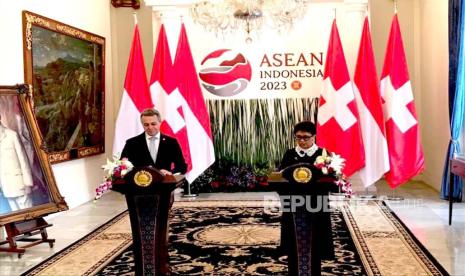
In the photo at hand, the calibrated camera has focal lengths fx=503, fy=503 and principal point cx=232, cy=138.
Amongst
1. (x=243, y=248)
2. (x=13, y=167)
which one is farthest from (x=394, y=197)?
(x=13, y=167)

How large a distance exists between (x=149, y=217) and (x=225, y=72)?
5.62 m

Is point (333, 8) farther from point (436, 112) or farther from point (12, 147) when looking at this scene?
point (12, 147)

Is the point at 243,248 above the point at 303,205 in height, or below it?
below

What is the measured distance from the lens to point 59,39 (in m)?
7.31

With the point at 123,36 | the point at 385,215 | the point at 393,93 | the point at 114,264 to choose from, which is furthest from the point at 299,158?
the point at 123,36

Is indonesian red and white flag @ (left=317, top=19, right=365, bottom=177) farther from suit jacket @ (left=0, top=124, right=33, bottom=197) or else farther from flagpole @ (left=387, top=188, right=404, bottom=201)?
suit jacket @ (left=0, top=124, right=33, bottom=197)

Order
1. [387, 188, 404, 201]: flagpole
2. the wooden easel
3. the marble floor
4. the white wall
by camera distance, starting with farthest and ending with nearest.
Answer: [387, 188, 404, 201]: flagpole, the white wall, the wooden easel, the marble floor

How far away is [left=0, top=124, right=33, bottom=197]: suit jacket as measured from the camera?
5238mm

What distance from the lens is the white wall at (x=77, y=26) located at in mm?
6074

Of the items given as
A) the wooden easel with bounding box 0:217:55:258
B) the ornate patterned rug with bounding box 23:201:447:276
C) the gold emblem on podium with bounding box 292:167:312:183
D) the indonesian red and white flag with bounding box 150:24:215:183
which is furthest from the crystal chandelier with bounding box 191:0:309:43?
the gold emblem on podium with bounding box 292:167:312:183

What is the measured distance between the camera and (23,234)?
5348 mm

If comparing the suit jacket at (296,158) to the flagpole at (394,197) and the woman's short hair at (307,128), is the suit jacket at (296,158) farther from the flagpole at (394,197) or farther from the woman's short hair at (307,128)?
the flagpole at (394,197)

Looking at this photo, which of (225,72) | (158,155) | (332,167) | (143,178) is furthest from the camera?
(225,72)

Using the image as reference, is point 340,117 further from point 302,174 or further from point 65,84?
point 302,174
